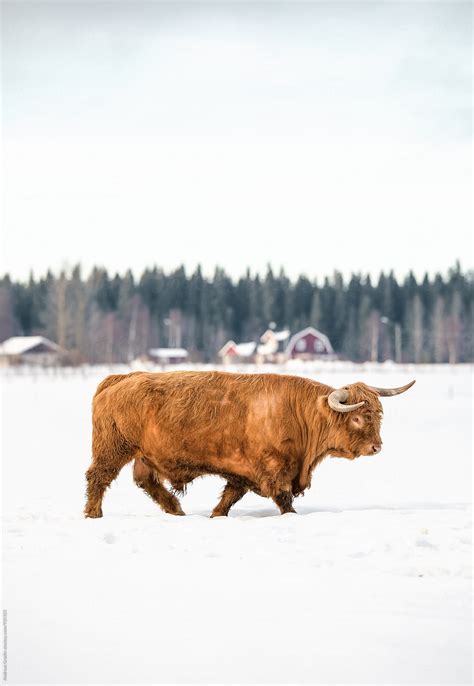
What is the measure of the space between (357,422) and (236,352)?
262ft

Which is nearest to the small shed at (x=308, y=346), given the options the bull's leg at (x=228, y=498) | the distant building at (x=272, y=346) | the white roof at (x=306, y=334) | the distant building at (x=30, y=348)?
the white roof at (x=306, y=334)

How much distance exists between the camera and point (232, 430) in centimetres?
749

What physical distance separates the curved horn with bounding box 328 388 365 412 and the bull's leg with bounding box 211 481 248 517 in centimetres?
113

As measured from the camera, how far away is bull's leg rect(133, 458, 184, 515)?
26.2ft

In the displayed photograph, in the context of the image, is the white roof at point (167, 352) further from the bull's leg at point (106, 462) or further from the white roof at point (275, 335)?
the bull's leg at point (106, 462)

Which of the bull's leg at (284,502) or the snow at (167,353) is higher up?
the bull's leg at (284,502)

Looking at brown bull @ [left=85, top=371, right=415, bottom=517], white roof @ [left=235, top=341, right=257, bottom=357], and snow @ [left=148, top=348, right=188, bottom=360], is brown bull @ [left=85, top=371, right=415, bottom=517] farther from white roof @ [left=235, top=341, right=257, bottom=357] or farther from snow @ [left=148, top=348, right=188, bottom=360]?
white roof @ [left=235, top=341, right=257, bottom=357]

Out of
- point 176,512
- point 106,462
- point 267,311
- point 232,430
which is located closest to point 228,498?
point 176,512

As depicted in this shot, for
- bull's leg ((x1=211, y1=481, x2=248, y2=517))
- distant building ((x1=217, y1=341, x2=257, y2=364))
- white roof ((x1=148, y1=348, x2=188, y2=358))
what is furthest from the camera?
distant building ((x1=217, y1=341, x2=257, y2=364))

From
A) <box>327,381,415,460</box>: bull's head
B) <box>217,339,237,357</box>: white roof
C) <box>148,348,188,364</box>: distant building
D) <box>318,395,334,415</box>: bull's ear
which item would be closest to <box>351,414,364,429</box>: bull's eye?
<box>327,381,415,460</box>: bull's head

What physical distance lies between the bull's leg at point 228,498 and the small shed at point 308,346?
78846 millimetres

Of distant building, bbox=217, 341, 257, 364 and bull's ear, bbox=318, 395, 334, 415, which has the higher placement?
bull's ear, bbox=318, 395, 334, 415

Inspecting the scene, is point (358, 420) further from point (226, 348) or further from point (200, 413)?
point (226, 348)

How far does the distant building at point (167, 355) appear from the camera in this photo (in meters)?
82.6
